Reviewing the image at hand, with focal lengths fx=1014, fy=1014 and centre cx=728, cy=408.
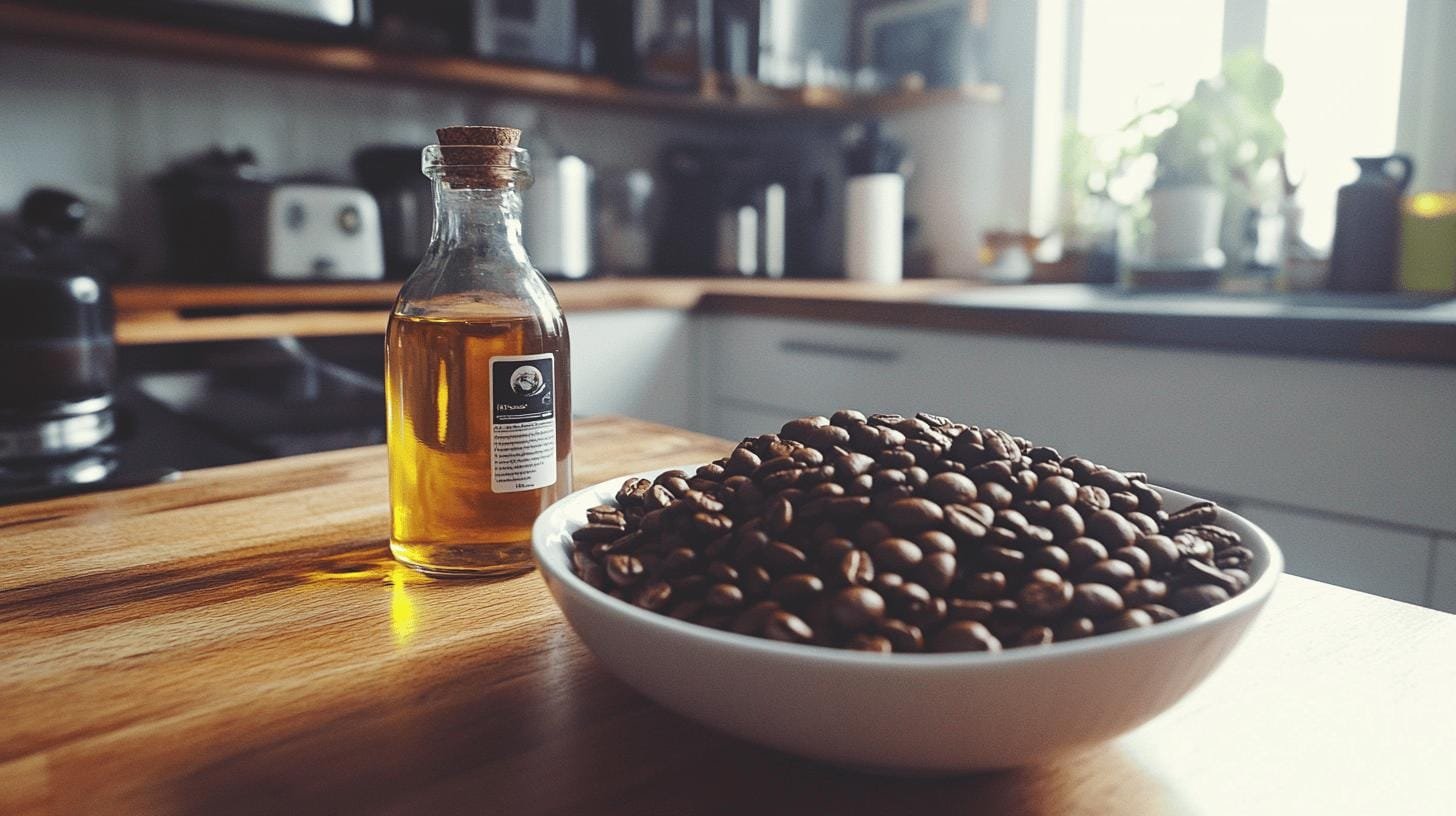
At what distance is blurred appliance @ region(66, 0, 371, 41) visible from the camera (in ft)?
5.85

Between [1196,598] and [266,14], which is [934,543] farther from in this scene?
[266,14]

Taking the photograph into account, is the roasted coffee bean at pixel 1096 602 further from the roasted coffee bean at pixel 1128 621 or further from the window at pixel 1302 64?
the window at pixel 1302 64

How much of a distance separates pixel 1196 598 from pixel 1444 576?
1091 mm

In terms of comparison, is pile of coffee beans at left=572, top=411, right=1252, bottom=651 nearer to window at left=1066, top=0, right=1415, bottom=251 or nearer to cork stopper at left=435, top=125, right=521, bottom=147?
cork stopper at left=435, top=125, right=521, bottom=147

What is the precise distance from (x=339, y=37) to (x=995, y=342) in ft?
4.52

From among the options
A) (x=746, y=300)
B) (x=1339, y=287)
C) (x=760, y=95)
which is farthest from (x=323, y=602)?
(x=760, y=95)

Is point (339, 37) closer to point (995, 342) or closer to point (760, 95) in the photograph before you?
point (760, 95)

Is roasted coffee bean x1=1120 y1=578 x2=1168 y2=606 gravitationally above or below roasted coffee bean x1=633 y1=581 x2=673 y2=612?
above

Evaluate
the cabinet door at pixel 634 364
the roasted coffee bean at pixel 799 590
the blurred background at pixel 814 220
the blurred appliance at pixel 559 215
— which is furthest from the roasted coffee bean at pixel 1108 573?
the blurred appliance at pixel 559 215

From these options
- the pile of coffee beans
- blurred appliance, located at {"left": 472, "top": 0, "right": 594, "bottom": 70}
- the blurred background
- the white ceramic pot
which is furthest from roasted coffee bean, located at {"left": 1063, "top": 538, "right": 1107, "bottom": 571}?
blurred appliance, located at {"left": 472, "top": 0, "right": 594, "bottom": 70}

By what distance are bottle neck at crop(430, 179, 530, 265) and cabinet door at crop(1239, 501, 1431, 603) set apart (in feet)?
3.62

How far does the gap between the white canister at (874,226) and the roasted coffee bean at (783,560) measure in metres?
2.16

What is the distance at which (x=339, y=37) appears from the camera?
197cm

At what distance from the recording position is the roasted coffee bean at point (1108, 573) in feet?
1.23
